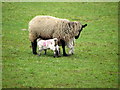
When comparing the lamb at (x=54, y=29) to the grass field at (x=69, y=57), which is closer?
the grass field at (x=69, y=57)

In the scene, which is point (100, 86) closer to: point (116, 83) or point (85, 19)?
point (116, 83)

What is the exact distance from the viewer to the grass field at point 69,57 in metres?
14.8

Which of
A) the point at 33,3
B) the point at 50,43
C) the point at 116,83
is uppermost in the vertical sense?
the point at 33,3

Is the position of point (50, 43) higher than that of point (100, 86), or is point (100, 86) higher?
point (50, 43)

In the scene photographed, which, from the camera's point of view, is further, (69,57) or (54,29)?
(69,57)

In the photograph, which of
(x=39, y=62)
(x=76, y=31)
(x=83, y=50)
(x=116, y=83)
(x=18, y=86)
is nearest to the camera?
(x=18, y=86)

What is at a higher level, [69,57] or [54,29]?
[54,29]

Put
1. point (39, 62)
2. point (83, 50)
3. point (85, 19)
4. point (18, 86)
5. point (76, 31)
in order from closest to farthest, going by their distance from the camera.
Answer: point (18, 86) → point (39, 62) → point (76, 31) → point (83, 50) → point (85, 19)

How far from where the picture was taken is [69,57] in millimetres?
18984

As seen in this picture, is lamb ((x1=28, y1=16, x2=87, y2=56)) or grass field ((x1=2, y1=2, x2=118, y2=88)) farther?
lamb ((x1=28, y1=16, x2=87, y2=56))

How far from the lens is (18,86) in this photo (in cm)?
1390

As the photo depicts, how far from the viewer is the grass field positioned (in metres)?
14.8

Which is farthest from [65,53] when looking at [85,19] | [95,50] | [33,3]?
Answer: [33,3]

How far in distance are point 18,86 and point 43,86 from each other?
2.76 feet
